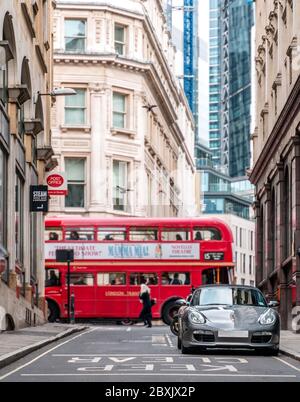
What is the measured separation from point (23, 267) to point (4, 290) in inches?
288

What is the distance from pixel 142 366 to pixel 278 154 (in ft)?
87.3

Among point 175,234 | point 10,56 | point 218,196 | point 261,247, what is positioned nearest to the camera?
point 10,56

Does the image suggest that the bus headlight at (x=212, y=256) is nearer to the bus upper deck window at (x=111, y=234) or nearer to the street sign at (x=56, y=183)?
the bus upper deck window at (x=111, y=234)

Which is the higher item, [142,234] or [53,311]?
[142,234]

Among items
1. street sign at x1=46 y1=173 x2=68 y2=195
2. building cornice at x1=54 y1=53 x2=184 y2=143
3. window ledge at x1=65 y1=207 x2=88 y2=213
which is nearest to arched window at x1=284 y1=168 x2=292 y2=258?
street sign at x1=46 y1=173 x2=68 y2=195

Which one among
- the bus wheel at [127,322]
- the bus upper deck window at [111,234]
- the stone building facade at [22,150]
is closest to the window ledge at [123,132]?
the bus wheel at [127,322]

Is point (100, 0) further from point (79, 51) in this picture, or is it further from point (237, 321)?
point (237, 321)

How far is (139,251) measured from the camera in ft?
155

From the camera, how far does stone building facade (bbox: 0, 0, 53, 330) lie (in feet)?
103

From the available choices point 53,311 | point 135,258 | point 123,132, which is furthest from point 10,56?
point 123,132

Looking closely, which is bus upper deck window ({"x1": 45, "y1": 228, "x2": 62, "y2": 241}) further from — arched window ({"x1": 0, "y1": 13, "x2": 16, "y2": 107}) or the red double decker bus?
arched window ({"x1": 0, "y1": 13, "x2": 16, "y2": 107})

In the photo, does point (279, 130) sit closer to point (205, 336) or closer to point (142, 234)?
point (142, 234)
